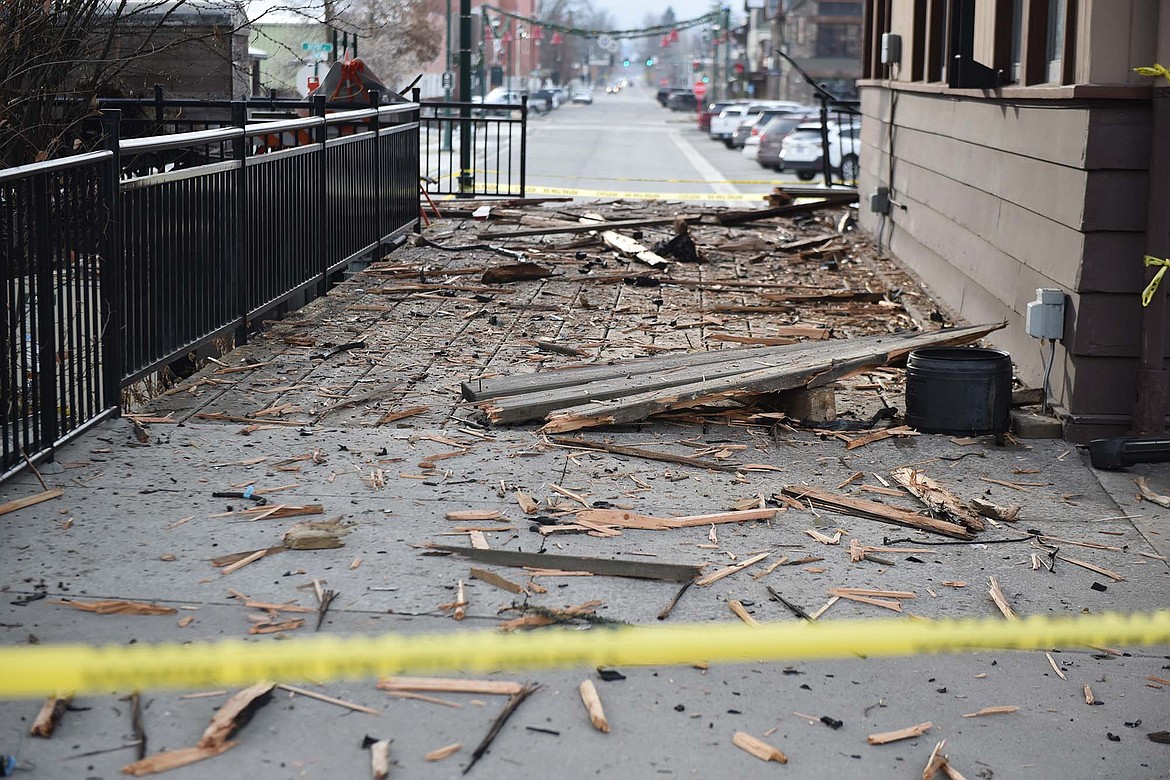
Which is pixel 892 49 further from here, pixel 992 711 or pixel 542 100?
pixel 542 100

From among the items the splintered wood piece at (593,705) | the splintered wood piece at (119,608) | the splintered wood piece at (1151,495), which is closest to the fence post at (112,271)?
the splintered wood piece at (119,608)

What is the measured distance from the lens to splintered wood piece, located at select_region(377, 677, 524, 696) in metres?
4.56

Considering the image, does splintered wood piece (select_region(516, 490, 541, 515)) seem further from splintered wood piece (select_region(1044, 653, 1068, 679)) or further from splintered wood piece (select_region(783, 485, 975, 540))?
splintered wood piece (select_region(1044, 653, 1068, 679))

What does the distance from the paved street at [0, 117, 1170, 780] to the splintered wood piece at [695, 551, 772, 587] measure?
60 millimetres

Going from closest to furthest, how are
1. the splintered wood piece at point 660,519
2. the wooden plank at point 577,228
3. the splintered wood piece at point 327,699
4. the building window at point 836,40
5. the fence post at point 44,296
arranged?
1. the splintered wood piece at point 327,699
2. the splintered wood piece at point 660,519
3. the fence post at point 44,296
4. the wooden plank at point 577,228
5. the building window at point 836,40

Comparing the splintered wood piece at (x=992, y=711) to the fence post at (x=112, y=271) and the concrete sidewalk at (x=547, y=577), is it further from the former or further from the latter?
the fence post at (x=112, y=271)

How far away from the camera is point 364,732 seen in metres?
4.28

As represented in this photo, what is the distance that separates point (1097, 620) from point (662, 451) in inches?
114

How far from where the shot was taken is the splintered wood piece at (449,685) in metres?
4.56

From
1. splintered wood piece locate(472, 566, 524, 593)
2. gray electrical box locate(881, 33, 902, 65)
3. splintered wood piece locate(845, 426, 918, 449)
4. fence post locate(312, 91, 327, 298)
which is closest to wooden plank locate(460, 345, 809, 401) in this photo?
splintered wood piece locate(845, 426, 918, 449)

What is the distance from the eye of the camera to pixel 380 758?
13.4 feet

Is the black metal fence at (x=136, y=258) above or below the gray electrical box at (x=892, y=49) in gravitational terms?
below

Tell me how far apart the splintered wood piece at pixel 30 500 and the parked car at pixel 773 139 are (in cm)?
3617

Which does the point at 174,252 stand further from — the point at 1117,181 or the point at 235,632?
the point at 1117,181
